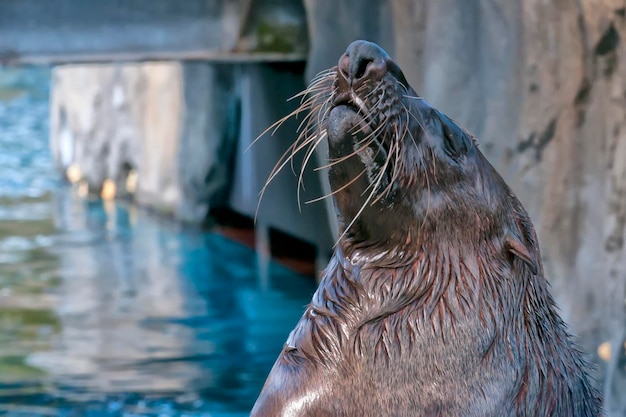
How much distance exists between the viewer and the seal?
2.80 m

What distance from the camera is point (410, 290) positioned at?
2848mm

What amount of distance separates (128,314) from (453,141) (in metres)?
6.42

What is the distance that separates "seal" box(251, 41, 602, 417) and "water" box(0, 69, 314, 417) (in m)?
3.90

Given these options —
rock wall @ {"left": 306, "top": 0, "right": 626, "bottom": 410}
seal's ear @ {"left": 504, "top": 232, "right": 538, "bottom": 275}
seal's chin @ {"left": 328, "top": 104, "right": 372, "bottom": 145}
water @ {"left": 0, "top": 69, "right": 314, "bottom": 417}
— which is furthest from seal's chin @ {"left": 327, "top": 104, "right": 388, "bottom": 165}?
water @ {"left": 0, "top": 69, "right": 314, "bottom": 417}

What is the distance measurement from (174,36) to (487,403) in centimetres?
675

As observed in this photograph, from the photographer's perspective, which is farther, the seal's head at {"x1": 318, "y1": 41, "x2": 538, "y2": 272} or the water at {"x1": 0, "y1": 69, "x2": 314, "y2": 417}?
the water at {"x1": 0, "y1": 69, "x2": 314, "y2": 417}

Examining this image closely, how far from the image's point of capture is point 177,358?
7750 mm

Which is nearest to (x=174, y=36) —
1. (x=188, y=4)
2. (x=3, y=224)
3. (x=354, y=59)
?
(x=188, y=4)

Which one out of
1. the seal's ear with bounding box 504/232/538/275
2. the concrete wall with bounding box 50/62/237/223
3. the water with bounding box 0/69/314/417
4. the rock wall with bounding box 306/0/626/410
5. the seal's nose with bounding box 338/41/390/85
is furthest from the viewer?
the concrete wall with bounding box 50/62/237/223

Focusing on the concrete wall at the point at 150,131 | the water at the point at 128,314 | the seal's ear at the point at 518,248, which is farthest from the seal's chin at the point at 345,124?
the concrete wall at the point at 150,131

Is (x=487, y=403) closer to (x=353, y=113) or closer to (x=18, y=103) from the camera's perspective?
(x=353, y=113)

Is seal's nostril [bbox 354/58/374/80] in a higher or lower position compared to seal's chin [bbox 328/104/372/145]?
higher

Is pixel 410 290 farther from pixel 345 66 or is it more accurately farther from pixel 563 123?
pixel 563 123

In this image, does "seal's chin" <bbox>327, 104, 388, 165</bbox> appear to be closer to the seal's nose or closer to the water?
the seal's nose
